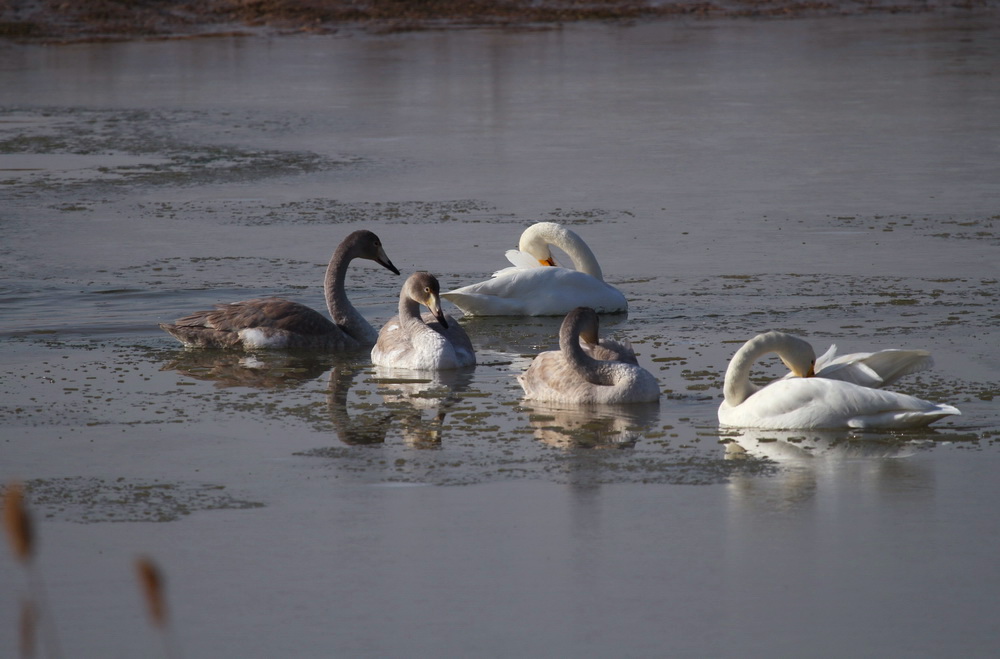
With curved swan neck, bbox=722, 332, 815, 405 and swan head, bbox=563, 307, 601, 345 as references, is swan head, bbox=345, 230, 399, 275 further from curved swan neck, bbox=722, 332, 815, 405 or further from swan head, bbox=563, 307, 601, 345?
curved swan neck, bbox=722, 332, 815, 405

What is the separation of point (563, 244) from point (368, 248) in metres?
1.54

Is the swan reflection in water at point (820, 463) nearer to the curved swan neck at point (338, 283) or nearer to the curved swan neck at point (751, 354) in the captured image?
the curved swan neck at point (751, 354)

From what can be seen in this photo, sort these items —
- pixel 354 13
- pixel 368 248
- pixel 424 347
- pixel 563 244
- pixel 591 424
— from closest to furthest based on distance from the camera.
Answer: pixel 591 424 → pixel 424 347 → pixel 368 248 → pixel 563 244 → pixel 354 13

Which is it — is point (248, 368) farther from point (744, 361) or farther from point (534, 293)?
point (744, 361)

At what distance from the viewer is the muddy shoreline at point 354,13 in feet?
107

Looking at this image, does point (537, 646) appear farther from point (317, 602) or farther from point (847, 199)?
point (847, 199)

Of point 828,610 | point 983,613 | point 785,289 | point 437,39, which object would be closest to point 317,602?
point 828,610

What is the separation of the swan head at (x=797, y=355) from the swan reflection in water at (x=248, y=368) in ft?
8.61

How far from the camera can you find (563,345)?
294 inches

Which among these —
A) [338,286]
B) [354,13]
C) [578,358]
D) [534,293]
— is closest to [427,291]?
[338,286]

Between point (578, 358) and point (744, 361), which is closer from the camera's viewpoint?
point (744, 361)

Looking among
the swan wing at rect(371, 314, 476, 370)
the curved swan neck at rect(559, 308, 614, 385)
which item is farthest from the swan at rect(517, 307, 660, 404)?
the swan wing at rect(371, 314, 476, 370)

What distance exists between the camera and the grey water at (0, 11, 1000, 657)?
4.67 meters

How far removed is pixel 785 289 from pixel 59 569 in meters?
6.03
